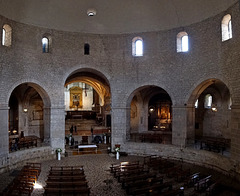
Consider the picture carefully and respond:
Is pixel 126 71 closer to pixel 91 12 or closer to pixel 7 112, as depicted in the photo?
pixel 91 12

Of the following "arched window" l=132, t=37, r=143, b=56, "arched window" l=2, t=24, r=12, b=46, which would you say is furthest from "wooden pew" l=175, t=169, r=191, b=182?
"arched window" l=2, t=24, r=12, b=46

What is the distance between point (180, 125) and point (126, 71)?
6792mm

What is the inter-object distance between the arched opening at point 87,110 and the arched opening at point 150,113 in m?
3.38

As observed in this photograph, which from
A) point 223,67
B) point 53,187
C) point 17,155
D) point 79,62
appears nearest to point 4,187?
point 53,187

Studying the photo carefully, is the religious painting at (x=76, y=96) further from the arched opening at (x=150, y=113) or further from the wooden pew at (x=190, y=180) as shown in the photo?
the wooden pew at (x=190, y=180)

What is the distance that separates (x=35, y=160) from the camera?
1823 centimetres

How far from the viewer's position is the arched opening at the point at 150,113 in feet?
86.5

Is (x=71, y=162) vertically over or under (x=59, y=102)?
under

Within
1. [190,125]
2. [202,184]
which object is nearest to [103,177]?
[202,184]

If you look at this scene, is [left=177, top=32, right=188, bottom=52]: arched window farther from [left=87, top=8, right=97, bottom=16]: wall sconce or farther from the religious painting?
the religious painting

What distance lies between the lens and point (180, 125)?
19.2m

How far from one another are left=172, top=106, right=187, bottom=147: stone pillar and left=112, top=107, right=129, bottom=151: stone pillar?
4485 millimetres

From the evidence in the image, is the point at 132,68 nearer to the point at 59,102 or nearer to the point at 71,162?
the point at 59,102

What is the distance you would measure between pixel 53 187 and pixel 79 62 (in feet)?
38.3
